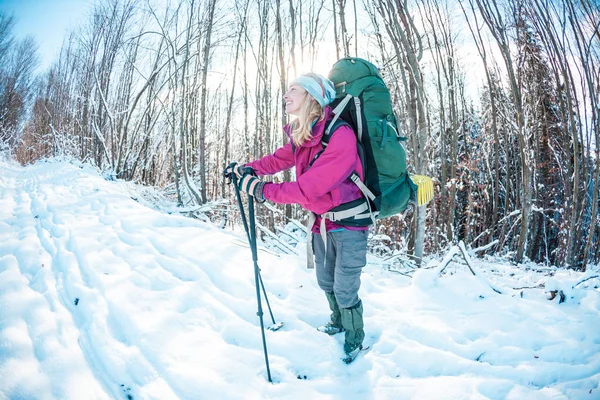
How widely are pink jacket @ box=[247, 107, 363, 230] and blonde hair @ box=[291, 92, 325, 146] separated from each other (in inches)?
1.7

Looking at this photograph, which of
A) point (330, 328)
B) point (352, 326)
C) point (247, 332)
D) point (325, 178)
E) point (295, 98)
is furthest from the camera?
point (330, 328)

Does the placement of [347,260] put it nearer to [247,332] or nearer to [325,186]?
[325,186]

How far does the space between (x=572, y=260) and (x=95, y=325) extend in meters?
6.89

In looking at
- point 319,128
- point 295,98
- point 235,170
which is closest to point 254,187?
point 235,170

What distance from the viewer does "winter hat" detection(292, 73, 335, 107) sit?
1899mm

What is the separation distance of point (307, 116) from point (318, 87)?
0.20 metres

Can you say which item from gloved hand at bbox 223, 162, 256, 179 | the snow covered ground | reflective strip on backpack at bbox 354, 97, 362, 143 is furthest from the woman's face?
the snow covered ground

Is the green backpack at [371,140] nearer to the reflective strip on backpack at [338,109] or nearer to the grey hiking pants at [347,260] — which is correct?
the reflective strip on backpack at [338,109]

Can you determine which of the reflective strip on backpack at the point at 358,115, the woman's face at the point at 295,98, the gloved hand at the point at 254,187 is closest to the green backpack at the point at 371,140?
the reflective strip on backpack at the point at 358,115

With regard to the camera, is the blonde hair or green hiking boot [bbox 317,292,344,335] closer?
the blonde hair

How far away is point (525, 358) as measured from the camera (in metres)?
1.88

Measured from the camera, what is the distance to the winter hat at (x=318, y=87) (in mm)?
1899

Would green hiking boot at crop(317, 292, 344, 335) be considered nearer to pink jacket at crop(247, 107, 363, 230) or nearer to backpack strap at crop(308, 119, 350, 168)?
pink jacket at crop(247, 107, 363, 230)

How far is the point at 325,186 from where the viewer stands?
1743 mm
